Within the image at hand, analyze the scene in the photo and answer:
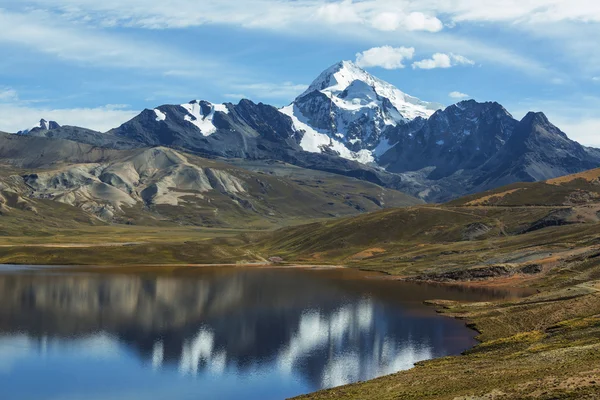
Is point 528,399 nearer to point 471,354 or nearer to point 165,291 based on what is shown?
point 471,354

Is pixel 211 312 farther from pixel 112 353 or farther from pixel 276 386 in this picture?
pixel 276 386

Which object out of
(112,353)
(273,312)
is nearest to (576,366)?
(112,353)

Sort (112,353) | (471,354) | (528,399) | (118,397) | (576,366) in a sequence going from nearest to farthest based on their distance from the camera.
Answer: (528,399)
(576,366)
(118,397)
(471,354)
(112,353)

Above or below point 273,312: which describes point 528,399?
above

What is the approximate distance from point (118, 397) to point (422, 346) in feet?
182

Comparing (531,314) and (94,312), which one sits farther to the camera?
(94,312)

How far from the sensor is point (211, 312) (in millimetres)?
159500

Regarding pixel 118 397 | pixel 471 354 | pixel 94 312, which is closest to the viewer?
pixel 118 397

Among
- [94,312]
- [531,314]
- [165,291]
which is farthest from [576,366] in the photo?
[165,291]

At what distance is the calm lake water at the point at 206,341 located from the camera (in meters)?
97.9

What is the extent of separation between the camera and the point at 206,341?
126000 millimetres

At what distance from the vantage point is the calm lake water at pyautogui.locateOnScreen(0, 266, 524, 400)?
97938 mm

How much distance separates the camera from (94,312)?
514 ft

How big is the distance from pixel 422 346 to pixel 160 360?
151 feet
